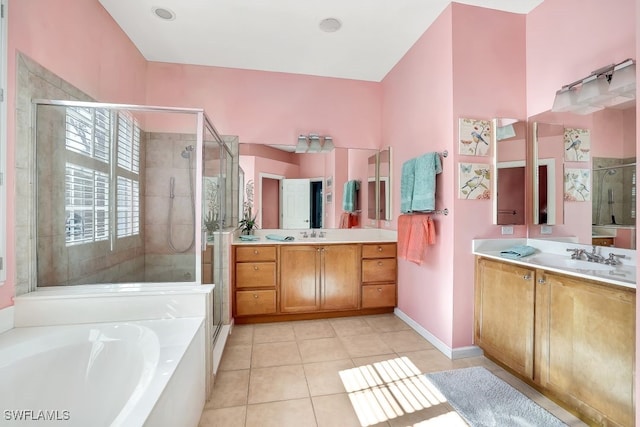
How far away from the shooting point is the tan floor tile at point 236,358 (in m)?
2.12

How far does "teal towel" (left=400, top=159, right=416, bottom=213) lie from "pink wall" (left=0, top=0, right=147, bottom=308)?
9.02 ft

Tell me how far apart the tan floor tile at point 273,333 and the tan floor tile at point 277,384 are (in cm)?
48

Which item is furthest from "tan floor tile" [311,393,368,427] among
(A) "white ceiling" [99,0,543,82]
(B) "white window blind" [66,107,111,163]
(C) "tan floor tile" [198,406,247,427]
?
(A) "white ceiling" [99,0,543,82]

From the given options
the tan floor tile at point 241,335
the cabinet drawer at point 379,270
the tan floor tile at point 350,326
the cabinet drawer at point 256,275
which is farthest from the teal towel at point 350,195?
the tan floor tile at point 241,335

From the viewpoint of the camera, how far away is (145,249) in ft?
7.89

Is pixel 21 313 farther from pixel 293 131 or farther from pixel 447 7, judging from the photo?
pixel 447 7

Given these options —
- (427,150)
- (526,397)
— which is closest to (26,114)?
(427,150)

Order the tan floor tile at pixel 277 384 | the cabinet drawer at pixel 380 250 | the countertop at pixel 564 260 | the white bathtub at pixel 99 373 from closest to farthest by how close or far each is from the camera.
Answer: the white bathtub at pixel 99 373 → the countertop at pixel 564 260 → the tan floor tile at pixel 277 384 → the cabinet drawer at pixel 380 250

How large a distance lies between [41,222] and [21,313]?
1.74 feet

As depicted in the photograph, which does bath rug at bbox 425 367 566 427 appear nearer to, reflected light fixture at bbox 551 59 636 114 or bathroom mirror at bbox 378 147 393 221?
bathroom mirror at bbox 378 147 393 221

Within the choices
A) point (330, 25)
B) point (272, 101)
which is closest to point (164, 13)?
point (272, 101)

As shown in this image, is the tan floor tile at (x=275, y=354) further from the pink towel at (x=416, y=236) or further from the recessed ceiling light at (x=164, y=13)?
the recessed ceiling light at (x=164, y=13)

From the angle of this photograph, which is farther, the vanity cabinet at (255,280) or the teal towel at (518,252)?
the vanity cabinet at (255,280)

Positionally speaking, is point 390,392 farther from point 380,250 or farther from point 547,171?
point 547,171
